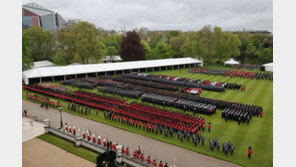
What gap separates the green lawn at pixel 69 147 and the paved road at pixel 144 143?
2.49 m

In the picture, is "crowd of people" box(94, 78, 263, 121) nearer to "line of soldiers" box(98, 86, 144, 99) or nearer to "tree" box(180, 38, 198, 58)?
"line of soldiers" box(98, 86, 144, 99)

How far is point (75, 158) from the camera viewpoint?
41.4 feet

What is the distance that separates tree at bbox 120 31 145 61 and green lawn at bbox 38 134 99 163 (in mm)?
43983

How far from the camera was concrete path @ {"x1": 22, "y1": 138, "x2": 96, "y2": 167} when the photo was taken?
11898 millimetres

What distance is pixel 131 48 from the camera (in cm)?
5775

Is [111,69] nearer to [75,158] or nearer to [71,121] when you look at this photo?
[71,121]

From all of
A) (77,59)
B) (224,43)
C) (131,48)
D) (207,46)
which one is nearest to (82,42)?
(77,59)

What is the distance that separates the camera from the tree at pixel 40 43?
177 ft

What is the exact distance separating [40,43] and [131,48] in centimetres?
2555

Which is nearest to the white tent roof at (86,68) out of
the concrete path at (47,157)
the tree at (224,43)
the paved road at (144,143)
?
the tree at (224,43)

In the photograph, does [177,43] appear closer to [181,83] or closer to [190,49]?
[190,49]

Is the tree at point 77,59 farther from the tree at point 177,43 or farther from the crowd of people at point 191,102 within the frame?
the tree at point 177,43

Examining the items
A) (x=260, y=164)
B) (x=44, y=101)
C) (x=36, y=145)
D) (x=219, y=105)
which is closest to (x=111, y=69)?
(x=44, y=101)

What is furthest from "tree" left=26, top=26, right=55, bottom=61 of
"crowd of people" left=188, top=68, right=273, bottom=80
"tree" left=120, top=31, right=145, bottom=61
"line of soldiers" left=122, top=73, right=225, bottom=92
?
"crowd of people" left=188, top=68, right=273, bottom=80
